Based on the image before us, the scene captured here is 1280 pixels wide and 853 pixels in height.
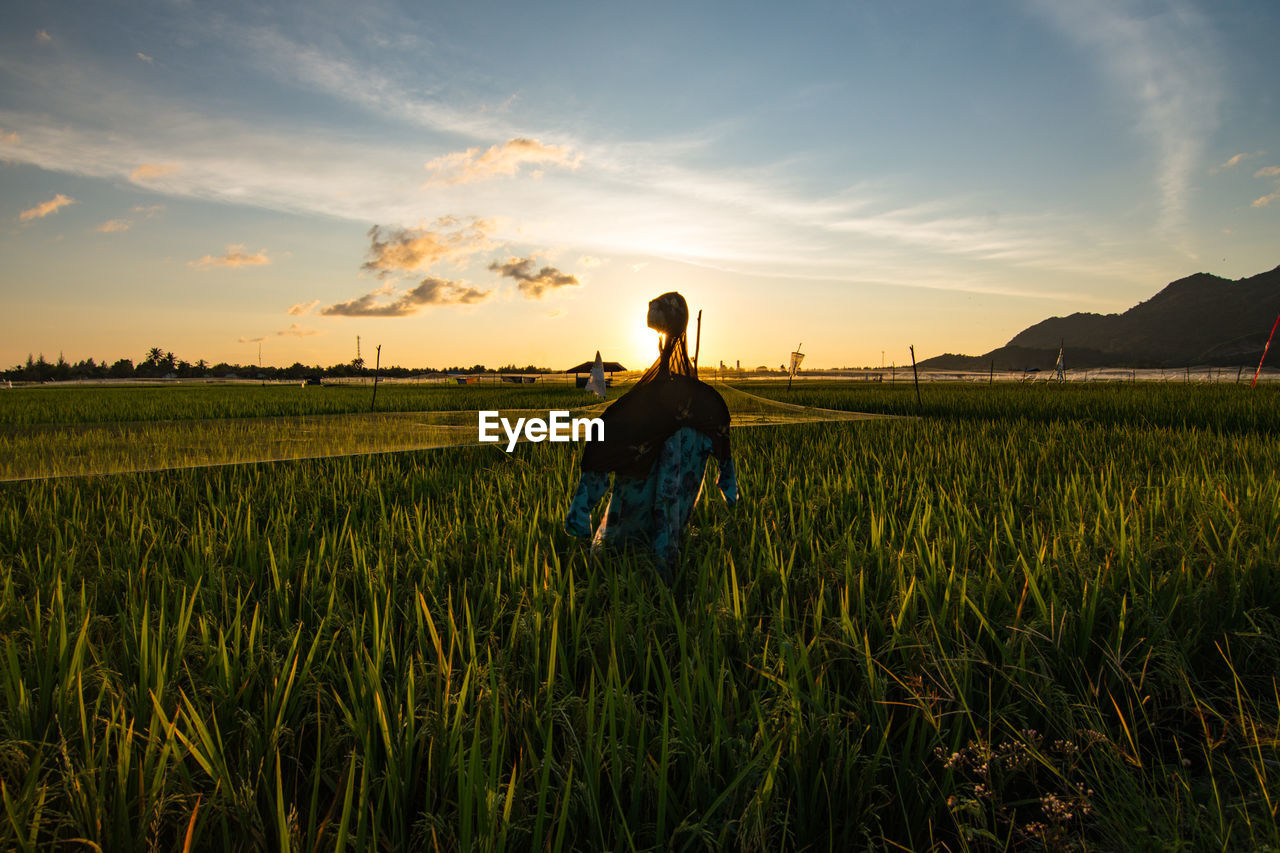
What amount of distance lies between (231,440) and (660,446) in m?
6.58

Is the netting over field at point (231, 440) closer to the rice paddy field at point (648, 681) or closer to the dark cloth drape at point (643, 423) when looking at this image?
the rice paddy field at point (648, 681)

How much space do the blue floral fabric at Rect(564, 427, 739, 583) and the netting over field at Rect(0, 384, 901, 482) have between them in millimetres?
2871

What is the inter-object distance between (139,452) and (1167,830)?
25.8 ft

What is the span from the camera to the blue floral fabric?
8.52ft

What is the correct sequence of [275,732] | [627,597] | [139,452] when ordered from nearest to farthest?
[275,732], [627,597], [139,452]

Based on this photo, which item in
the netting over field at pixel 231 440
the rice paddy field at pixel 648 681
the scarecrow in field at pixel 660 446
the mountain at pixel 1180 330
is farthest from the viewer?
the mountain at pixel 1180 330

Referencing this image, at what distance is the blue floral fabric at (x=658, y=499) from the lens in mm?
2596

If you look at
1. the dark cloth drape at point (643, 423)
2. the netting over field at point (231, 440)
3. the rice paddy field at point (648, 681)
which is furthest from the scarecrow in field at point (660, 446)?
the netting over field at point (231, 440)

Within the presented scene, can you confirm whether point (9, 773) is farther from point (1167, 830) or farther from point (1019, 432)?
point (1019, 432)

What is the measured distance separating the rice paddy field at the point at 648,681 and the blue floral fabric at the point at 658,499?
15cm

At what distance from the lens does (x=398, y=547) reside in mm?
3408

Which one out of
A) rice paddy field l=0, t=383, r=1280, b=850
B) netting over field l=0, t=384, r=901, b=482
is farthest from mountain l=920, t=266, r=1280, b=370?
rice paddy field l=0, t=383, r=1280, b=850

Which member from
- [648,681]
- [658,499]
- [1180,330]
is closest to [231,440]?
[658,499]

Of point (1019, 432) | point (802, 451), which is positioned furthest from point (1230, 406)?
point (802, 451)
